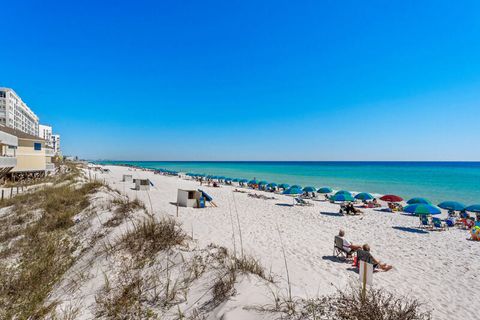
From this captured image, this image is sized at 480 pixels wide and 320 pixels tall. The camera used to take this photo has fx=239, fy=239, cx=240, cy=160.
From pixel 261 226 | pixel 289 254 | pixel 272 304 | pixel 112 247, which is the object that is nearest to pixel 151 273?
pixel 112 247

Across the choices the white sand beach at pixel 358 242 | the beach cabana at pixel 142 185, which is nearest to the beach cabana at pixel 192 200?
the white sand beach at pixel 358 242

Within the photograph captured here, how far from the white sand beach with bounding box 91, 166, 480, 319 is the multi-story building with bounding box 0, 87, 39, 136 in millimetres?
80029

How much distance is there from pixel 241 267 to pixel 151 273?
5.35ft

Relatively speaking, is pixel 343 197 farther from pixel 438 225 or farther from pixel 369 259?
pixel 369 259

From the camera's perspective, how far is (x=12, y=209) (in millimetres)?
11578

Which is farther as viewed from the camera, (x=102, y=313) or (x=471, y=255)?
(x=471, y=255)

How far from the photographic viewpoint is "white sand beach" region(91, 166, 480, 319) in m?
5.89

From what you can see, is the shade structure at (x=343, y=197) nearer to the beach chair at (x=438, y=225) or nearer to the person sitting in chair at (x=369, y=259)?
the beach chair at (x=438, y=225)

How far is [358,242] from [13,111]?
9783cm

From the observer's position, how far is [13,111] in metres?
72.3

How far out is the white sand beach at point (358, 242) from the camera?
5895 mm

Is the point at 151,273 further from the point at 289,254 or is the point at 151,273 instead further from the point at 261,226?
the point at 261,226

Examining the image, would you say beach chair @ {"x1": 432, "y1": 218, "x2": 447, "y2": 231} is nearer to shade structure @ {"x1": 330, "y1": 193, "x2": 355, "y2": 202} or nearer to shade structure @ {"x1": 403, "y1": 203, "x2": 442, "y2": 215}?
shade structure @ {"x1": 403, "y1": 203, "x2": 442, "y2": 215}

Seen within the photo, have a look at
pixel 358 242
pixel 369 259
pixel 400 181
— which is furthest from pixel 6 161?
pixel 400 181
